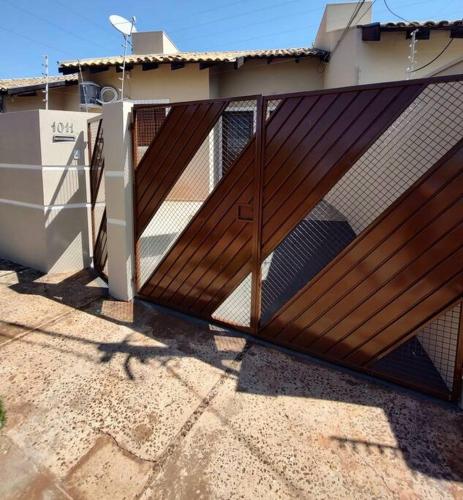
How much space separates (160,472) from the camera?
1.83m

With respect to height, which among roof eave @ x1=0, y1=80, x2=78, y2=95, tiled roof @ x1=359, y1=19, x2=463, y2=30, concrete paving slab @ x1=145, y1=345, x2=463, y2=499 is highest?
tiled roof @ x1=359, y1=19, x2=463, y2=30

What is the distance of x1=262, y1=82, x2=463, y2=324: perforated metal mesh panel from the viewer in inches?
106

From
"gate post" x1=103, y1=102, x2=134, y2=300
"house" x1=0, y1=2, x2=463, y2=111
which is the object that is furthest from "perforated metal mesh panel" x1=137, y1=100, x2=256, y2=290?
"house" x1=0, y1=2, x2=463, y2=111

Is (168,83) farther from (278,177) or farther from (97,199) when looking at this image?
(278,177)

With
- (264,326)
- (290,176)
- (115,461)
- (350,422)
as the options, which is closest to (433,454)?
(350,422)

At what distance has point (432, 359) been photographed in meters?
2.82

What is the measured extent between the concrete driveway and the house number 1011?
9.75 feet

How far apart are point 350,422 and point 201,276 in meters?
2.04

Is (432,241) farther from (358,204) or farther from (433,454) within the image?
(358,204)

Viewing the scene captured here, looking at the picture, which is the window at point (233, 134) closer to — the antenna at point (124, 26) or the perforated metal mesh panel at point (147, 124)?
the perforated metal mesh panel at point (147, 124)

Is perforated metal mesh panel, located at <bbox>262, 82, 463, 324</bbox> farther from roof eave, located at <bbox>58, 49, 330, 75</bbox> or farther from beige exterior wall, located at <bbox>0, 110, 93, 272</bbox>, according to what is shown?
roof eave, located at <bbox>58, 49, 330, 75</bbox>

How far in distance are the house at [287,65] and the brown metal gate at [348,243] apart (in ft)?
12.7

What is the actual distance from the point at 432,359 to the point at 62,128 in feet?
18.1

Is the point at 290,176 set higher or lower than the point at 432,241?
higher
